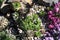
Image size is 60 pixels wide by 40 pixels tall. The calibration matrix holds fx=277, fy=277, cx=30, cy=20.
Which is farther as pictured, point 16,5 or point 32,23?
point 16,5

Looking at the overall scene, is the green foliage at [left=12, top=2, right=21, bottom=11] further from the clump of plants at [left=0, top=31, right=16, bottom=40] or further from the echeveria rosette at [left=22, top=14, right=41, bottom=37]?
the clump of plants at [left=0, top=31, right=16, bottom=40]

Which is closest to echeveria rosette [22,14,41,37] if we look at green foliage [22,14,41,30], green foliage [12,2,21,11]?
green foliage [22,14,41,30]

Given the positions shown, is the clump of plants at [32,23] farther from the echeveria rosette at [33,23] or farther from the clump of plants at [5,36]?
the clump of plants at [5,36]

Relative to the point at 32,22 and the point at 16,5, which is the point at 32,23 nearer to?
the point at 32,22

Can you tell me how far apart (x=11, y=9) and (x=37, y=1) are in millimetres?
634

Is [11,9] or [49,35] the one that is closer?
[49,35]

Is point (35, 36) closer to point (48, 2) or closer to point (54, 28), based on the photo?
point (54, 28)

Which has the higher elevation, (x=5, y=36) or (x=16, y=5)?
(x=16, y=5)

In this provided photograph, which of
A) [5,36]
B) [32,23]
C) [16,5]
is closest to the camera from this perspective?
[5,36]

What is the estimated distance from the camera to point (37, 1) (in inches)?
230

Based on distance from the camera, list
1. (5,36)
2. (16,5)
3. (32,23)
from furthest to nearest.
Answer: (16,5), (32,23), (5,36)

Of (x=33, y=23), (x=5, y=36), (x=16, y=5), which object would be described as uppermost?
(x=16, y=5)

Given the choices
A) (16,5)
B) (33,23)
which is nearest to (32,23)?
(33,23)

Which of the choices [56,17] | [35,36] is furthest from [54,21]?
[35,36]
